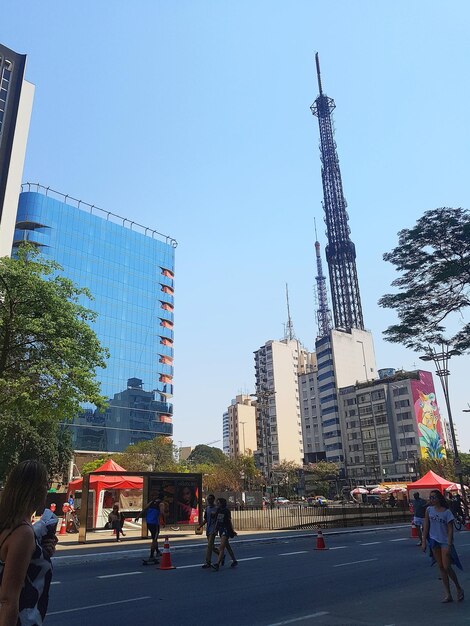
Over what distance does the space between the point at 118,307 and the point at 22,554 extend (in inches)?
3568

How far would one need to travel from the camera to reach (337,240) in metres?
139

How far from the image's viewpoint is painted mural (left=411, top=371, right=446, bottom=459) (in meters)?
91.1

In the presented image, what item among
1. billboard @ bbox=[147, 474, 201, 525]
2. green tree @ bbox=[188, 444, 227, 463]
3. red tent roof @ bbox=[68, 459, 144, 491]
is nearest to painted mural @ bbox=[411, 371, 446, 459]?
green tree @ bbox=[188, 444, 227, 463]

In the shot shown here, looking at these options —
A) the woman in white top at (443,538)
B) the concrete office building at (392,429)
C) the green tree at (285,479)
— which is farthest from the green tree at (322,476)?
the woman in white top at (443,538)

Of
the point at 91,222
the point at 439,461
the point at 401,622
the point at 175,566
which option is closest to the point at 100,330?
the point at 91,222

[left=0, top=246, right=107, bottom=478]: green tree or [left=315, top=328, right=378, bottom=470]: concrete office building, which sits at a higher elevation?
[left=315, top=328, right=378, bottom=470]: concrete office building

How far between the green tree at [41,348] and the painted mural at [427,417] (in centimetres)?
8133

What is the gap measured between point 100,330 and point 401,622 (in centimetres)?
8425

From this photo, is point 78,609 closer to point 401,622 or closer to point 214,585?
point 214,585

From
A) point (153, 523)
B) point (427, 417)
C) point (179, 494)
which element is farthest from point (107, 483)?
point (427, 417)

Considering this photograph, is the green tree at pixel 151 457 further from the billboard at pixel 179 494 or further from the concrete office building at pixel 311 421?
the concrete office building at pixel 311 421

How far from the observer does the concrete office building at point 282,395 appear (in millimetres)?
131875

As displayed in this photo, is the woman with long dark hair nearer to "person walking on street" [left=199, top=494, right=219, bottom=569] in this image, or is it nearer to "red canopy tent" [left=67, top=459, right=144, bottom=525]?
"person walking on street" [left=199, top=494, right=219, bottom=569]

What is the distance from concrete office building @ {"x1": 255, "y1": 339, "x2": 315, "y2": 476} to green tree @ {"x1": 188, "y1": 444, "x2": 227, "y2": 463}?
1194 centimetres
